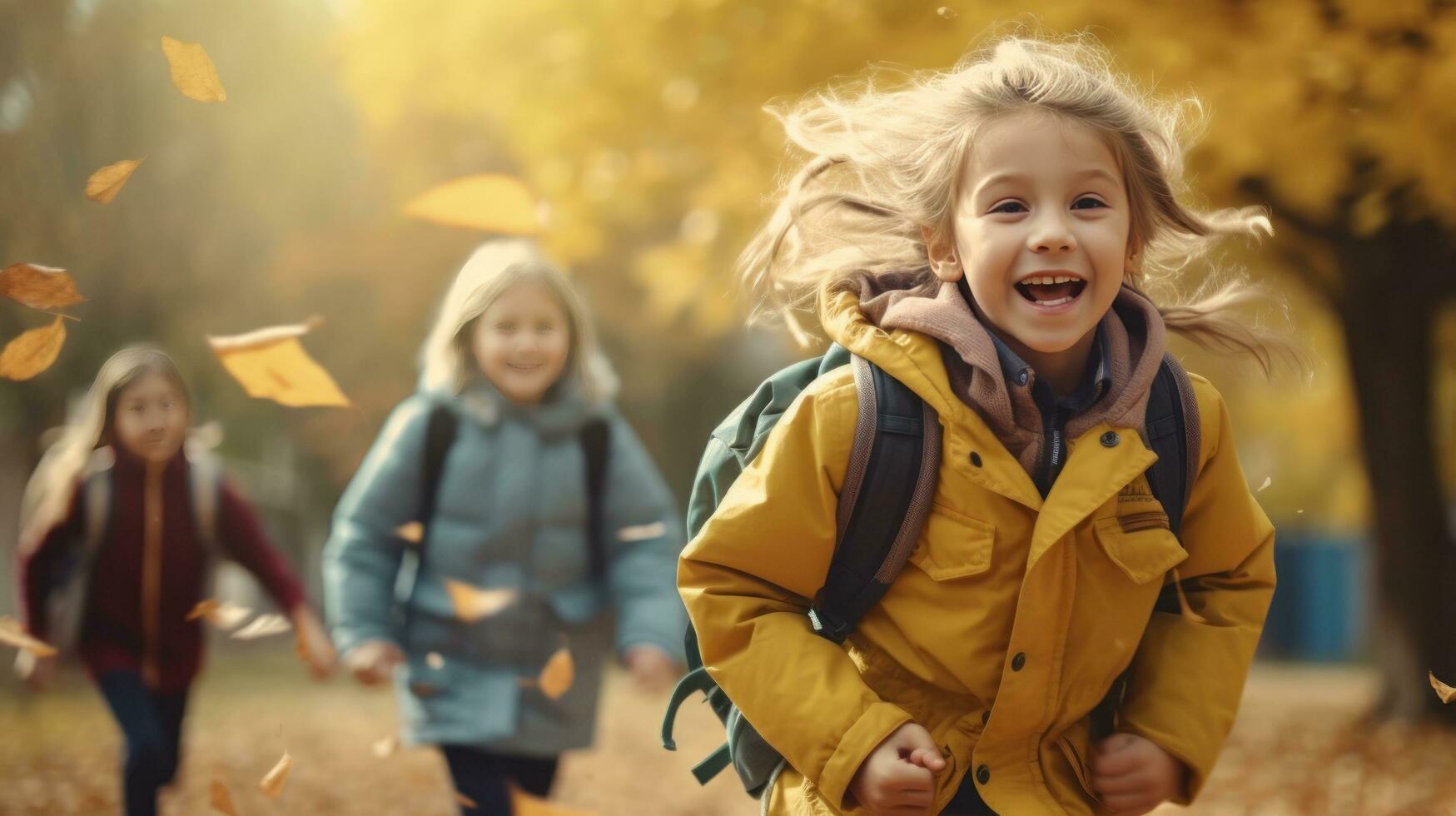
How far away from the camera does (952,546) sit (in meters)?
2.33

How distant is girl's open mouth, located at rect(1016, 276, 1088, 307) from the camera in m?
2.42

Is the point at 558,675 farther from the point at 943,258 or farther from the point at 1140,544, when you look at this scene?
the point at 1140,544

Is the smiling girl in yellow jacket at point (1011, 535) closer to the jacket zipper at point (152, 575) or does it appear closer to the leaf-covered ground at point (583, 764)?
the jacket zipper at point (152, 575)

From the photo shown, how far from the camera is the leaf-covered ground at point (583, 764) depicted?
737cm

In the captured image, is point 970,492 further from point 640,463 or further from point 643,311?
point 643,311

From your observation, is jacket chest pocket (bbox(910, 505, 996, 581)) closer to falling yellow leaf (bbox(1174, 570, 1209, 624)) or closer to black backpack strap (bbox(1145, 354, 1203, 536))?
black backpack strap (bbox(1145, 354, 1203, 536))

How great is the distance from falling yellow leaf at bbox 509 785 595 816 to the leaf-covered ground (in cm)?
249

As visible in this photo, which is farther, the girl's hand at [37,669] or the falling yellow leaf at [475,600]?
the girl's hand at [37,669]

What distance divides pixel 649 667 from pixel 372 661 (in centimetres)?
73

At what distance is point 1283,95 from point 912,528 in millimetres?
4957

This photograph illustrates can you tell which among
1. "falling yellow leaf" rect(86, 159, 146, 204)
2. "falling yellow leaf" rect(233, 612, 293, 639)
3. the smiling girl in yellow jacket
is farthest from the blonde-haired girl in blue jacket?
the smiling girl in yellow jacket

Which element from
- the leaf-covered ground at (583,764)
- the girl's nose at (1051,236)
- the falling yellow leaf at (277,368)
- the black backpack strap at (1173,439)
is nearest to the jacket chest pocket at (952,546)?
the black backpack strap at (1173,439)

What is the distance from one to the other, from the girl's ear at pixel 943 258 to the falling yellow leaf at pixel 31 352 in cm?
198

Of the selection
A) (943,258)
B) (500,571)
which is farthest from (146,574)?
(943,258)
